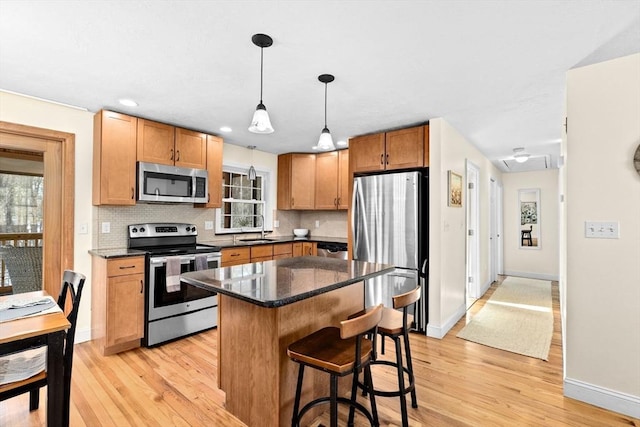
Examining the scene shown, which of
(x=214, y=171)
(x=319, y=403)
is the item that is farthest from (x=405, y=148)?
(x=319, y=403)

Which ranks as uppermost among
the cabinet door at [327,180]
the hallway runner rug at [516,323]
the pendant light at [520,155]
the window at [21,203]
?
the pendant light at [520,155]

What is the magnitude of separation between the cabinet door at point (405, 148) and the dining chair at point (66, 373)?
310 centimetres

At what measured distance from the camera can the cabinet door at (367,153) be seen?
12.7ft

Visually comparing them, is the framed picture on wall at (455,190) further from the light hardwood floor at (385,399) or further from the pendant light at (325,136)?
the pendant light at (325,136)

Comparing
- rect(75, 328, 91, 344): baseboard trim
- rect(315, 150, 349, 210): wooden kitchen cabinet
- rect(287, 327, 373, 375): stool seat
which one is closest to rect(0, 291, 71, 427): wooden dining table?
rect(287, 327, 373, 375): stool seat

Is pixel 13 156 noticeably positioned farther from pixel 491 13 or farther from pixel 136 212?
pixel 491 13

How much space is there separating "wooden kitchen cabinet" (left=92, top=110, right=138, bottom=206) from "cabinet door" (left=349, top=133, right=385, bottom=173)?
8.21 feet

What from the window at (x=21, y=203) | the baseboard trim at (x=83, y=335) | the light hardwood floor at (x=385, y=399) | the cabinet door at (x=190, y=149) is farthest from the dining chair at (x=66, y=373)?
the cabinet door at (x=190, y=149)

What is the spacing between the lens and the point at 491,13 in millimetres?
1703

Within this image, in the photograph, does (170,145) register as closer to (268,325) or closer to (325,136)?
(325,136)

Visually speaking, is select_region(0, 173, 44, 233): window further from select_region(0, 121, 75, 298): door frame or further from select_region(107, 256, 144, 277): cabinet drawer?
select_region(107, 256, 144, 277): cabinet drawer

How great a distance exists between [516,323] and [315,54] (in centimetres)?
383

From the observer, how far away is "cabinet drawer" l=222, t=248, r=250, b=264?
3893 mm

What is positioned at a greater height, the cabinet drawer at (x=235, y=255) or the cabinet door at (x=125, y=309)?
the cabinet drawer at (x=235, y=255)
